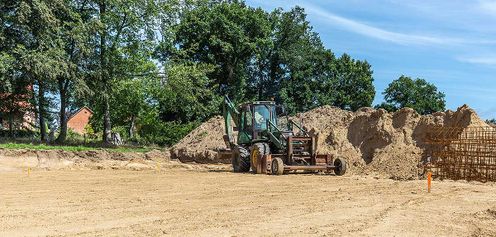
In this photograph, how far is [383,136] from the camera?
85.6ft

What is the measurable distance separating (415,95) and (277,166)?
1653 inches

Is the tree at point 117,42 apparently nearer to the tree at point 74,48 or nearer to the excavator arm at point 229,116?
the tree at point 74,48

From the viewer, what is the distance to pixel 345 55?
53000mm

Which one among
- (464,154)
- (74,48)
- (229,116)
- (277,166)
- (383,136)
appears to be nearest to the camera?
(464,154)

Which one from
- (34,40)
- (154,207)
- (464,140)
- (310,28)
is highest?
(310,28)

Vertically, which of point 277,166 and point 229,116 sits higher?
point 229,116

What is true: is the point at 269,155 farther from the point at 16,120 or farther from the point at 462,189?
the point at 16,120

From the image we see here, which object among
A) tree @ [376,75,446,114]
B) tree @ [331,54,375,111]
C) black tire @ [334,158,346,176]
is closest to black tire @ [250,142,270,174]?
black tire @ [334,158,346,176]

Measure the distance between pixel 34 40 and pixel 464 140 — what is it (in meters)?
22.9

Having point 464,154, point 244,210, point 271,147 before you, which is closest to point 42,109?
point 271,147

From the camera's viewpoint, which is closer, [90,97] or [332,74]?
[90,97]

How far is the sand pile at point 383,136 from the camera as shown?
23484 mm

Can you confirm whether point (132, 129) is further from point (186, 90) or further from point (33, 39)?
point (33, 39)

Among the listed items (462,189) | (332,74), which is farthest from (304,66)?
(462,189)
